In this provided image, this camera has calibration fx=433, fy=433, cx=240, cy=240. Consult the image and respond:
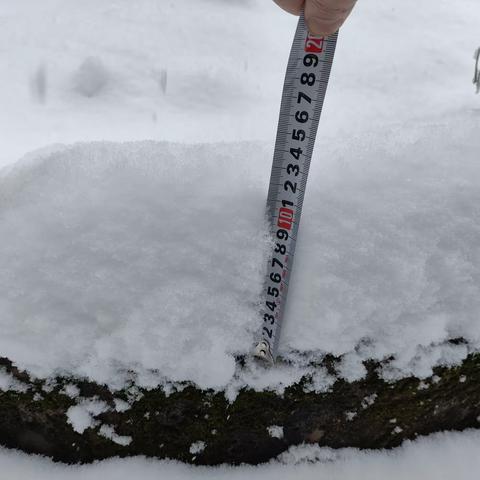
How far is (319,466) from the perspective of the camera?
140 centimetres

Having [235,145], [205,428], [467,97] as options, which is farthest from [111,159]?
[467,97]

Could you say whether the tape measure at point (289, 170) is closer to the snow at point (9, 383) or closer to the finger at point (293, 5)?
the finger at point (293, 5)

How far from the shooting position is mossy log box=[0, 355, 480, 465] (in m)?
1.22

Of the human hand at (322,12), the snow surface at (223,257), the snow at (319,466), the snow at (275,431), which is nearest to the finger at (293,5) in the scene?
the human hand at (322,12)

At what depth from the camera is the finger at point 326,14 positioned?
847 millimetres

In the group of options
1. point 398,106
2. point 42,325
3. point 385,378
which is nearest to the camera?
point 42,325

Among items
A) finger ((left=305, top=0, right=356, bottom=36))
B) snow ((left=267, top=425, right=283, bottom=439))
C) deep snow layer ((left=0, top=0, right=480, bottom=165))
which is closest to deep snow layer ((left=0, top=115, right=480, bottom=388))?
snow ((left=267, top=425, right=283, bottom=439))

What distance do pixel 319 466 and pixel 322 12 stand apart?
1308mm

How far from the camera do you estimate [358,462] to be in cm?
143

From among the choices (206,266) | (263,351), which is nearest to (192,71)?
(206,266)

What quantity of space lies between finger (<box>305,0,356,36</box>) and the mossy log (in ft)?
2.92

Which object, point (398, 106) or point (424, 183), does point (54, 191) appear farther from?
point (398, 106)

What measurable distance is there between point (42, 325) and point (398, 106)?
1.64 m

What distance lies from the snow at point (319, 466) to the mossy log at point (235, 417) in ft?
0.09
